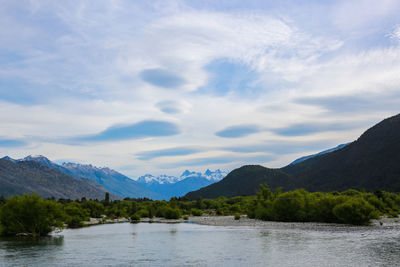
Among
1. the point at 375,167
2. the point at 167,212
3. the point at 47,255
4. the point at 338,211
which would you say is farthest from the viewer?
the point at 375,167

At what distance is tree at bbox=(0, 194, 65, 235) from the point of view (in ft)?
205

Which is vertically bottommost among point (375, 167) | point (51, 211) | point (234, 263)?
point (234, 263)

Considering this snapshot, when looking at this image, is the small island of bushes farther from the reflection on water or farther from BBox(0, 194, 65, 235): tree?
the reflection on water

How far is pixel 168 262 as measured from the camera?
119 ft

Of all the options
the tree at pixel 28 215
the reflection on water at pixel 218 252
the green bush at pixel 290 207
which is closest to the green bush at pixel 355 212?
the green bush at pixel 290 207

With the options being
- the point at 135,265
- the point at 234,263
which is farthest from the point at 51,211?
the point at 234,263

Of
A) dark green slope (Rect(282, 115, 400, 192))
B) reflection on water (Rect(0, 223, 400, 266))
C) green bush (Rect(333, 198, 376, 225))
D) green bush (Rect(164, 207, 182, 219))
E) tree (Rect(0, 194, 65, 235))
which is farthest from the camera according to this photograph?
dark green slope (Rect(282, 115, 400, 192))

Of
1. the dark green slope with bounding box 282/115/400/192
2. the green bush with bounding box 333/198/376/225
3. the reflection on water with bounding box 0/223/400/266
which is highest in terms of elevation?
the dark green slope with bounding box 282/115/400/192

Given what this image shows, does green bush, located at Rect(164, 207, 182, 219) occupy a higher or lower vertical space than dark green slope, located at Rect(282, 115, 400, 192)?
lower

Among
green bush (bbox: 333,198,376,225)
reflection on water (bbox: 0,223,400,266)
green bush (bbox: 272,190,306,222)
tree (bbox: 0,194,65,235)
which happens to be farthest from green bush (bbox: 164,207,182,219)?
reflection on water (bbox: 0,223,400,266)

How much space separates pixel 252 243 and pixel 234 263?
14236 mm

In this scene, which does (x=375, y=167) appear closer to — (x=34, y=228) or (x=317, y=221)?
(x=317, y=221)

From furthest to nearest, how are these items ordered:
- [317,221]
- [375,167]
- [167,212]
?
1. [375,167]
2. [167,212]
3. [317,221]

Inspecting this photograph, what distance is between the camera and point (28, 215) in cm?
6341
